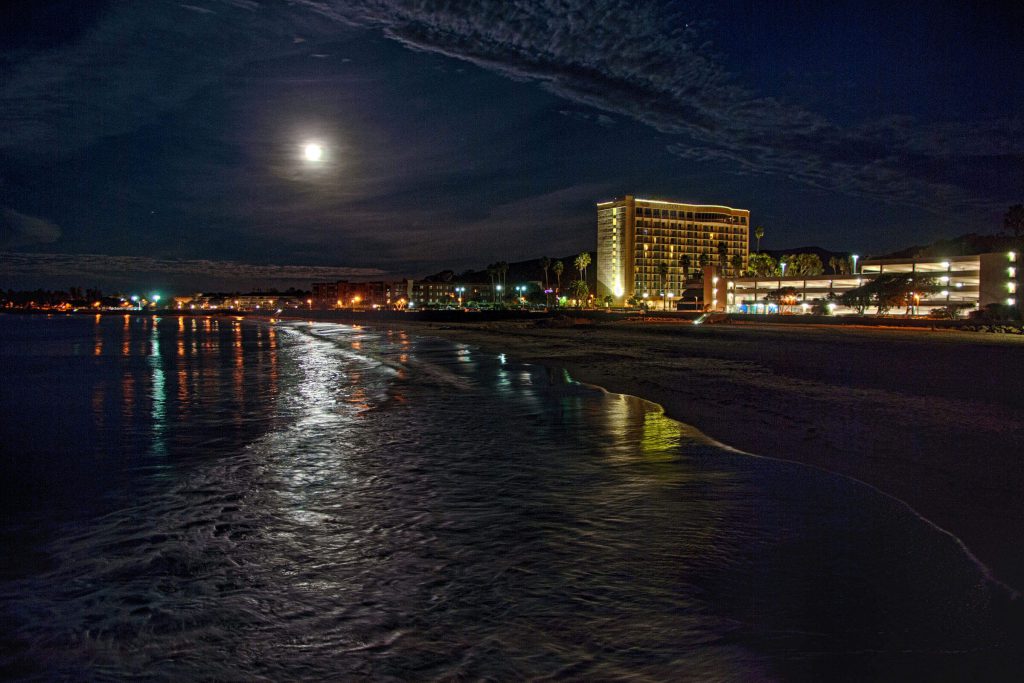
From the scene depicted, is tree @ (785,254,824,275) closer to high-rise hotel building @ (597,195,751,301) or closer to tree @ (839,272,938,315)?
high-rise hotel building @ (597,195,751,301)

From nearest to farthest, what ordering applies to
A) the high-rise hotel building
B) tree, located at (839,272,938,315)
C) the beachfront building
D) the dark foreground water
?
the dark foreground water → tree, located at (839,272,938,315) → the beachfront building → the high-rise hotel building

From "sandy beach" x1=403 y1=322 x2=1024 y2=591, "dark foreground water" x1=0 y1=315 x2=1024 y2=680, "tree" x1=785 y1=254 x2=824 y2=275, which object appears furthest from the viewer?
"tree" x1=785 y1=254 x2=824 y2=275

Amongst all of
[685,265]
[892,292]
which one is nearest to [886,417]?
[892,292]

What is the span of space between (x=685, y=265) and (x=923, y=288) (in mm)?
94779

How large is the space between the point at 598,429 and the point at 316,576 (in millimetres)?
7377

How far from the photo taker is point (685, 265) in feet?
577

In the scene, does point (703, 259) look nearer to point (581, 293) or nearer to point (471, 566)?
point (581, 293)

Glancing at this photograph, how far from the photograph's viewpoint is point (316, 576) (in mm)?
5359

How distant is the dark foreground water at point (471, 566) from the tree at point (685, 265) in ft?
562

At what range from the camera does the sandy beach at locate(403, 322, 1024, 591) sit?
7145 millimetres

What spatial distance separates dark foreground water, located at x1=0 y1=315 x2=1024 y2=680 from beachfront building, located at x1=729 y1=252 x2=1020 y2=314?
8861 centimetres

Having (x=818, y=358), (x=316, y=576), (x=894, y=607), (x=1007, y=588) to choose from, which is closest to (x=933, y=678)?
(x=894, y=607)

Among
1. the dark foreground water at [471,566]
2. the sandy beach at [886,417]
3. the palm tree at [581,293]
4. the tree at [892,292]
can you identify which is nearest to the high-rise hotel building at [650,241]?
the palm tree at [581,293]

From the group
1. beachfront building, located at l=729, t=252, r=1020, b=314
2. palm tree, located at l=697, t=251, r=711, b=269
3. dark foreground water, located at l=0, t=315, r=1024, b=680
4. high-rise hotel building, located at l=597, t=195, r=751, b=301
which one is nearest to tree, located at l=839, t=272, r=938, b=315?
beachfront building, located at l=729, t=252, r=1020, b=314
